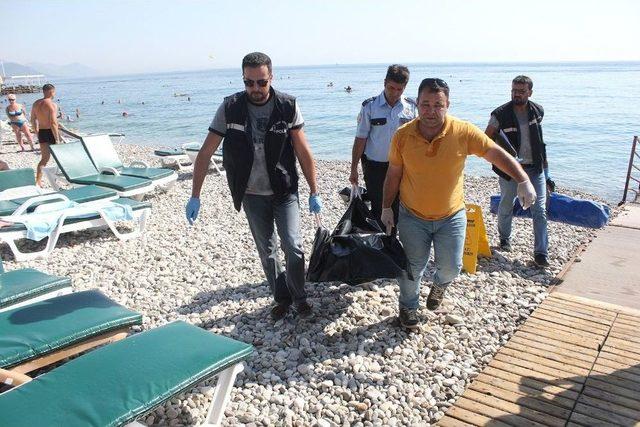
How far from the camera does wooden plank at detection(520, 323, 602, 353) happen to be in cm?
350

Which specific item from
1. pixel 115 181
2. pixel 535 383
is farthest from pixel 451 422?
pixel 115 181

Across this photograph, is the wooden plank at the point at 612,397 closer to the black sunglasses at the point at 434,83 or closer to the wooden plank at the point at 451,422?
the wooden plank at the point at 451,422

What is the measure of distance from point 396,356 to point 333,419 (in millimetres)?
758

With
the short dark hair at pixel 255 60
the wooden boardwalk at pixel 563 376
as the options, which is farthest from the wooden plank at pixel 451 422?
the short dark hair at pixel 255 60

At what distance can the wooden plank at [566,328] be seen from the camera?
362cm

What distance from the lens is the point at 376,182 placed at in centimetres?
443

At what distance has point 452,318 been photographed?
Answer: 389cm

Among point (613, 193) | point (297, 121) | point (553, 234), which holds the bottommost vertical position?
point (613, 193)

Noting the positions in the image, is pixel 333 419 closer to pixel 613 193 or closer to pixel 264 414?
pixel 264 414

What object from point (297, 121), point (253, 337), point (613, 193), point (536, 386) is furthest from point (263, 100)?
point (613, 193)

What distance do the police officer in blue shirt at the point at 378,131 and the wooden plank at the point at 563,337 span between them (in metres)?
1.45

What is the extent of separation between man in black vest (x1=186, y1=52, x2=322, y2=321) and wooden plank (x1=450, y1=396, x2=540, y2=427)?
4.80ft

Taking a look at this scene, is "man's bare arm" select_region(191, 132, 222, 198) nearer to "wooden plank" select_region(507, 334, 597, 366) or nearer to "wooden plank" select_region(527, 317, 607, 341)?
"wooden plank" select_region(507, 334, 597, 366)

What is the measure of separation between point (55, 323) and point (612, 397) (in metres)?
3.42
